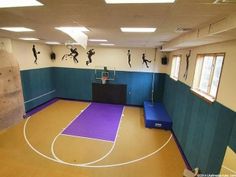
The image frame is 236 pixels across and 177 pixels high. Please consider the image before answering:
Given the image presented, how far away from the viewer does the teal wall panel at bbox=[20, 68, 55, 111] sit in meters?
6.43

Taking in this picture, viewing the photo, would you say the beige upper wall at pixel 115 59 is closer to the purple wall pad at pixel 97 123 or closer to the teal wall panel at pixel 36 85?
the teal wall panel at pixel 36 85

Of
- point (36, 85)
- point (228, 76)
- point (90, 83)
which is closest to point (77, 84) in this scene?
point (90, 83)

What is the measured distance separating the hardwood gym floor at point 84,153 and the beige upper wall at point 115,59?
321cm

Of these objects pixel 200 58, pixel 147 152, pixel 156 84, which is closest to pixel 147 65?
pixel 156 84

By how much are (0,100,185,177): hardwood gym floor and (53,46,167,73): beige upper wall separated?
3210mm

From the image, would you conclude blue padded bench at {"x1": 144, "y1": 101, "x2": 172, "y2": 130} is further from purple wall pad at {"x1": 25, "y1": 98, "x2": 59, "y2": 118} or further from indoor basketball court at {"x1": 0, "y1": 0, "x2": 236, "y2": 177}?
purple wall pad at {"x1": 25, "y1": 98, "x2": 59, "y2": 118}

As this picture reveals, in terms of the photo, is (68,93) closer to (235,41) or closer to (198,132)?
(198,132)

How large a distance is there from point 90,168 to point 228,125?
2.91 metres

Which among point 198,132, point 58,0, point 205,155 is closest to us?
point 58,0

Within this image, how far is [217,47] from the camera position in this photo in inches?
114

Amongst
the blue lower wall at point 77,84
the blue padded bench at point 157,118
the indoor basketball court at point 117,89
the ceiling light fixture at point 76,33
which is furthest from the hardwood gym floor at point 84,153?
the ceiling light fixture at point 76,33

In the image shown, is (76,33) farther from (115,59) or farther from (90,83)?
(90,83)

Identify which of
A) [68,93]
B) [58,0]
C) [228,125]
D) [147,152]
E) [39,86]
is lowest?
[147,152]

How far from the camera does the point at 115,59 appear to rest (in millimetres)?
7734
